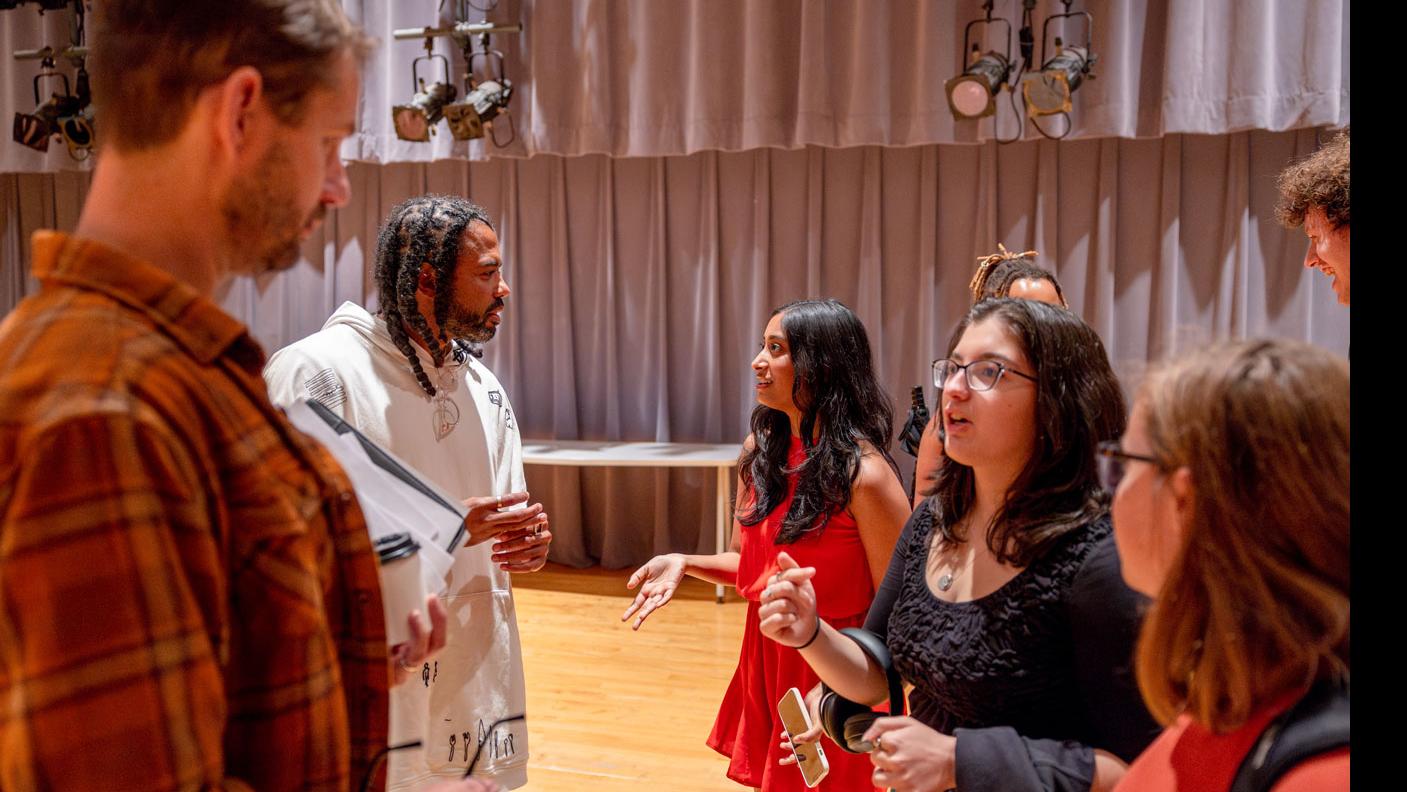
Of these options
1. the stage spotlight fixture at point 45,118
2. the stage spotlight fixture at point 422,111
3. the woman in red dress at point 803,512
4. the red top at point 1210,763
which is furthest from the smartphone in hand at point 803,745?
the stage spotlight fixture at point 45,118

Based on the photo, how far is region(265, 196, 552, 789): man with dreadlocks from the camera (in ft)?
7.17

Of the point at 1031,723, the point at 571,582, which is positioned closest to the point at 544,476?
the point at 571,582

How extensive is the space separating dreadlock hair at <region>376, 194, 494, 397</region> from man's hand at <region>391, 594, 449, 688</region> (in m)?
1.34

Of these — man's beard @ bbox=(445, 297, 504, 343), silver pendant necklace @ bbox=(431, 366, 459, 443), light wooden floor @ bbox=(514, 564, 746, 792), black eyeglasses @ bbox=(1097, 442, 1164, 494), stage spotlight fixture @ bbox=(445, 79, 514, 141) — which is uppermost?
stage spotlight fixture @ bbox=(445, 79, 514, 141)

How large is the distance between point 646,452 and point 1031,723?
→ 4609mm

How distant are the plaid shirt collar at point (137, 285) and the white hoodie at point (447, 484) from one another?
4.30ft

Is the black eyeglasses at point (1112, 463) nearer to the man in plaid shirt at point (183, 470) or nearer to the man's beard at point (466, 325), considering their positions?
the man in plaid shirt at point (183, 470)

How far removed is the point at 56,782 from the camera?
2.40 ft

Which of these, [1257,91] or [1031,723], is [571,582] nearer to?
[1257,91]

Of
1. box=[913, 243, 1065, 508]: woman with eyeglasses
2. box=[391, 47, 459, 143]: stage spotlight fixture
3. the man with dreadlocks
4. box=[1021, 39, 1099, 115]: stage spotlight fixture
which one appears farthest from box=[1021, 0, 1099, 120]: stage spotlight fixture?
the man with dreadlocks

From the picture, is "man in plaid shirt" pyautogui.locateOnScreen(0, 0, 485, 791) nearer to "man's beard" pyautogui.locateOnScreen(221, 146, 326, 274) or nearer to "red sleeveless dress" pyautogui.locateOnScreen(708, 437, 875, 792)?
"man's beard" pyautogui.locateOnScreen(221, 146, 326, 274)

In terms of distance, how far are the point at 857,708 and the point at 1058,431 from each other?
53cm

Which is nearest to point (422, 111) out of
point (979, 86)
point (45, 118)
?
point (45, 118)

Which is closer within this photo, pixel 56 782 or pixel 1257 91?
pixel 56 782
